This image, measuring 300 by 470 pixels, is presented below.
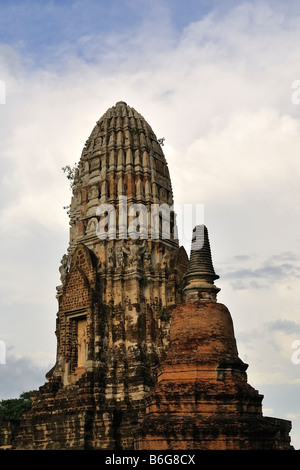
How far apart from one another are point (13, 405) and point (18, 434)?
22984 mm

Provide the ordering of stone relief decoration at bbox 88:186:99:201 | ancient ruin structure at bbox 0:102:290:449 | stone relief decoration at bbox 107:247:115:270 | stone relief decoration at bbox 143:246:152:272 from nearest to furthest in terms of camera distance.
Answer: ancient ruin structure at bbox 0:102:290:449 < stone relief decoration at bbox 107:247:115:270 < stone relief decoration at bbox 143:246:152:272 < stone relief decoration at bbox 88:186:99:201

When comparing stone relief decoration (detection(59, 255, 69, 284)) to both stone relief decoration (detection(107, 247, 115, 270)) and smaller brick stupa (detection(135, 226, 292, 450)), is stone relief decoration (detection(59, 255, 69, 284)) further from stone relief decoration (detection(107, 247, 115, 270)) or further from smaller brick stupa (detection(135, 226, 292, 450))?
smaller brick stupa (detection(135, 226, 292, 450))

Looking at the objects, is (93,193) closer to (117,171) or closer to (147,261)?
(117,171)

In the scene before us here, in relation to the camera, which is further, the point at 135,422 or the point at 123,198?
the point at 123,198

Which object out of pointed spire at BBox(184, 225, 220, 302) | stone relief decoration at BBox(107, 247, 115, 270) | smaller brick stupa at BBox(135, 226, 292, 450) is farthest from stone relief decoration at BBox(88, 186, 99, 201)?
smaller brick stupa at BBox(135, 226, 292, 450)

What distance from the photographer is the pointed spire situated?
22219mm

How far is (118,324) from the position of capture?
27.2 metres

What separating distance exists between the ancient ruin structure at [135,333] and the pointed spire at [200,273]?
0.15ft

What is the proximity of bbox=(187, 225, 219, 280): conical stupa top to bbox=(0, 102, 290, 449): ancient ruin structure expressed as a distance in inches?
1.9

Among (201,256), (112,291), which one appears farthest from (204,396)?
(112,291)

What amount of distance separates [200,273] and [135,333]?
5.64 m

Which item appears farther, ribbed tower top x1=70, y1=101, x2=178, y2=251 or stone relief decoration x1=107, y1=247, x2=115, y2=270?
ribbed tower top x1=70, y1=101, x2=178, y2=251
